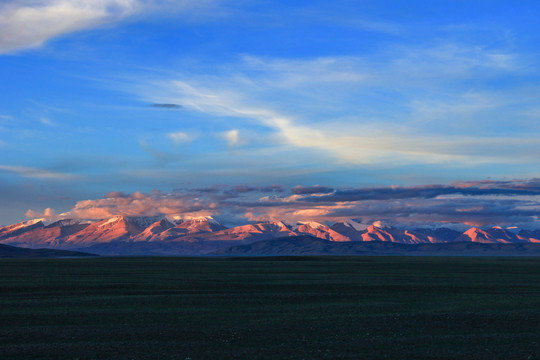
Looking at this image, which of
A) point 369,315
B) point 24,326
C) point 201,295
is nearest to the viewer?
point 24,326

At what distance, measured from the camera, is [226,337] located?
28.8m

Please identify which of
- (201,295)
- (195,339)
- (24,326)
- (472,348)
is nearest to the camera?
(472,348)

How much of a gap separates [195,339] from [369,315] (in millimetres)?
13631

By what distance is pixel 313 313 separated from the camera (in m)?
38.5

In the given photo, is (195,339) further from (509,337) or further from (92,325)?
(509,337)

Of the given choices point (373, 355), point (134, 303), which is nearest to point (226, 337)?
point (373, 355)

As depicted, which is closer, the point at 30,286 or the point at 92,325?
the point at 92,325

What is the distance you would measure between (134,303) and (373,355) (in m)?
25.5

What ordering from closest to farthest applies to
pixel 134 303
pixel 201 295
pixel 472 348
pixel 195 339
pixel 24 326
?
pixel 472 348 < pixel 195 339 < pixel 24 326 < pixel 134 303 < pixel 201 295

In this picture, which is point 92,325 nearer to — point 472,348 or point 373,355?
point 373,355

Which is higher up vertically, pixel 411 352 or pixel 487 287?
pixel 411 352

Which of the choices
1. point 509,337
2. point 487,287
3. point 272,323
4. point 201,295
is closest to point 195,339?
point 272,323

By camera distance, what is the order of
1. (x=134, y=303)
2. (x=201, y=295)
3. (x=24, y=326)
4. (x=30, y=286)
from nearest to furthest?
Result: (x=24, y=326) → (x=134, y=303) → (x=201, y=295) → (x=30, y=286)

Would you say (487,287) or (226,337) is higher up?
(226,337)
